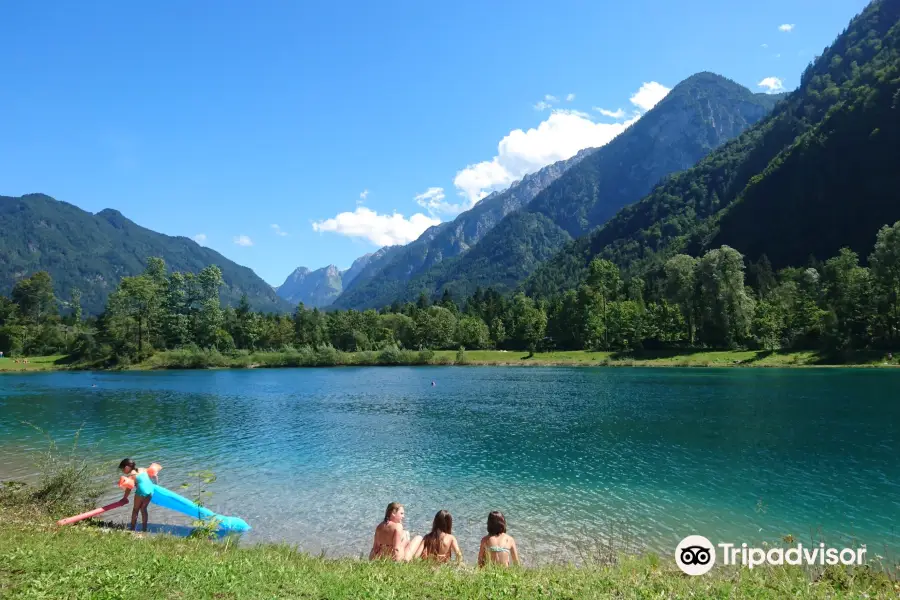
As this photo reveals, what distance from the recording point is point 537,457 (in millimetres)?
28141

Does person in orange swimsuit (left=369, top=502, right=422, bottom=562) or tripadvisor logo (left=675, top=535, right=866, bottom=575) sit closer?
person in orange swimsuit (left=369, top=502, right=422, bottom=562)

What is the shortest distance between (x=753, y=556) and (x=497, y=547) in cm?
812

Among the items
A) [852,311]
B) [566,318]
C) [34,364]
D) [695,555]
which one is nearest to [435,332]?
[566,318]

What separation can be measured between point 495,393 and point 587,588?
54.1m

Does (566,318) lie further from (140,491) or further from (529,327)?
(140,491)

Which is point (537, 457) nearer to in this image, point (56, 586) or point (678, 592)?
point (678, 592)

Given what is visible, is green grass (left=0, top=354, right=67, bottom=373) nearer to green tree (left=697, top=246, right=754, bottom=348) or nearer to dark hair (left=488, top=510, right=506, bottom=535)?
dark hair (left=488, top=510, right=506, bottom=535)

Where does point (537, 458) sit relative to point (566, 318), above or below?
below

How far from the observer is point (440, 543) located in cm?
1199

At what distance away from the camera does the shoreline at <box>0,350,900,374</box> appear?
8600 cm

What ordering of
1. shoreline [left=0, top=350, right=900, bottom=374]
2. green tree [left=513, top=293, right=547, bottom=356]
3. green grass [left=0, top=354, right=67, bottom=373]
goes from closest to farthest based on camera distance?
shoreline [left=0, top=350, right=900, bottom=374]
green grass [left=0, top=354, right=67, bottom=373]
green tree [left=513, top=293, right=547, bottom=356]

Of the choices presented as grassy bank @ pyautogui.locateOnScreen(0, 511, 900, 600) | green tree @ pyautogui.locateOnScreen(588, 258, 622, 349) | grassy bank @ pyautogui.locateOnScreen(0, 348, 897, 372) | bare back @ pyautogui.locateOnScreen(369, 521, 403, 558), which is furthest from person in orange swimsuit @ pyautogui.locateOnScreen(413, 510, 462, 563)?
green tree @ pyautogui.locateOnScreen(588, 258, 622, 349)

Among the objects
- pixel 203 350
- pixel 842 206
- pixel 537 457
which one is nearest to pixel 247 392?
pixel 537 457

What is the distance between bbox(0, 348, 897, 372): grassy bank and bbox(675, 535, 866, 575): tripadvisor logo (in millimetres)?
83209
